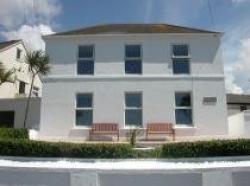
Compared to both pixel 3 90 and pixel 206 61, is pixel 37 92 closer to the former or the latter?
pixel 3 90

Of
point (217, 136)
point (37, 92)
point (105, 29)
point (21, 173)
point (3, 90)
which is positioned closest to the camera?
point (21, 173)

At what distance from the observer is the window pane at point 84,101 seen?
2098 cm

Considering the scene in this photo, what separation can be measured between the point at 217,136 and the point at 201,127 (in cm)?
98

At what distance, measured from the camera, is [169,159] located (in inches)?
361

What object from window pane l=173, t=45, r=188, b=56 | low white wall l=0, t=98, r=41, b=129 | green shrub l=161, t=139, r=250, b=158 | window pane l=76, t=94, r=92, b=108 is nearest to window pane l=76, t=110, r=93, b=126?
window pane l=76, t=94, r=92, b=108

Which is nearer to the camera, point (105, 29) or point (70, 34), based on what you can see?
point (70, 34)

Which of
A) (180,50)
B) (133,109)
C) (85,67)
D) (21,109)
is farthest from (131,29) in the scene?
(21,109)

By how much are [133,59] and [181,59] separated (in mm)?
2748

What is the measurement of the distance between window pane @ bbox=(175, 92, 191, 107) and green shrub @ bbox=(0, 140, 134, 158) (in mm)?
11466

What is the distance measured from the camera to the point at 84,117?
822 inches

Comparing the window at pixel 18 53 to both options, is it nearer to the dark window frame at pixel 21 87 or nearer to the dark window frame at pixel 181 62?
the dark window frame at pixel 21 87

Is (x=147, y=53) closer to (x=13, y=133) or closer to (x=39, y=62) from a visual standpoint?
(x=39, y=62)

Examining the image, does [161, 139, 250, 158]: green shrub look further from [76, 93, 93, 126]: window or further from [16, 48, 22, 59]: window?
[16, 48, 22, 59]: window

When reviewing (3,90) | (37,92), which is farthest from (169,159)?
(37,92)
